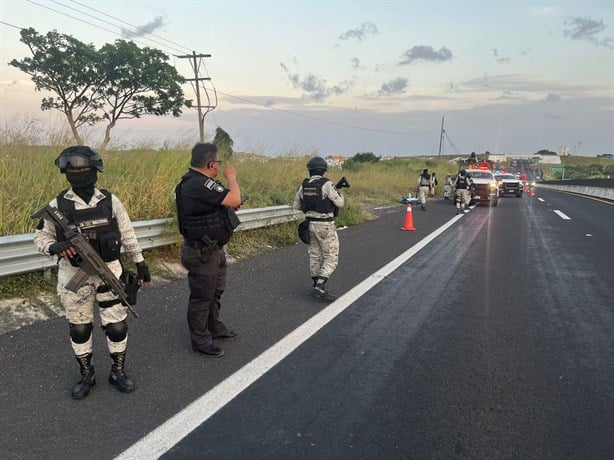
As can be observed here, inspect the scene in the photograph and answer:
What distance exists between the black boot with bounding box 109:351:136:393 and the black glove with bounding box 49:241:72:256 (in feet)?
2.97

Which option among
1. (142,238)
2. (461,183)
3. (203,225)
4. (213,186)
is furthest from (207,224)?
(461,183)

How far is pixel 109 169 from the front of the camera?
8.53 m

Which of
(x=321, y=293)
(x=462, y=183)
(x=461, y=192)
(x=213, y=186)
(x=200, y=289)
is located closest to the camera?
(x=213, y=186)

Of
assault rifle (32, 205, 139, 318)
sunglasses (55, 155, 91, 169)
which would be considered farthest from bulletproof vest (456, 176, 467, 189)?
sunglasses (55, 155, 91, 169)

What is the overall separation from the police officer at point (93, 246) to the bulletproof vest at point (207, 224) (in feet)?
1.82

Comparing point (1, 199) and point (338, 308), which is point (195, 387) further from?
point (1, 199)

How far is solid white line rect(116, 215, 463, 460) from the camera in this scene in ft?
8.94

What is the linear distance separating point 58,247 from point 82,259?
0.56 ft

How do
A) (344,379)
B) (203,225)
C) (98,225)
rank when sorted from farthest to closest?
(203,225), (344,379), (98,225)

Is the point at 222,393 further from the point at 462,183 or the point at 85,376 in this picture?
the point at 462,183

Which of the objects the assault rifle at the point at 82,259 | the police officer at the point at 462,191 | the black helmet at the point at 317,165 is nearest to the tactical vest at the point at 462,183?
the police officer at the point at 462,191

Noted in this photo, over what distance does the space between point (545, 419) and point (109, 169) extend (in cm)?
782

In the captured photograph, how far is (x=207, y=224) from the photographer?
3996 mm

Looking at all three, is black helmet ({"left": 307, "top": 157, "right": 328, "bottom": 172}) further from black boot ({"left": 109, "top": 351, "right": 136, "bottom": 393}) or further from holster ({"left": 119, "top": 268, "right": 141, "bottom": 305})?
black boot ({"left": 109, "top": 351, "right": 136, "bottom": 393})
